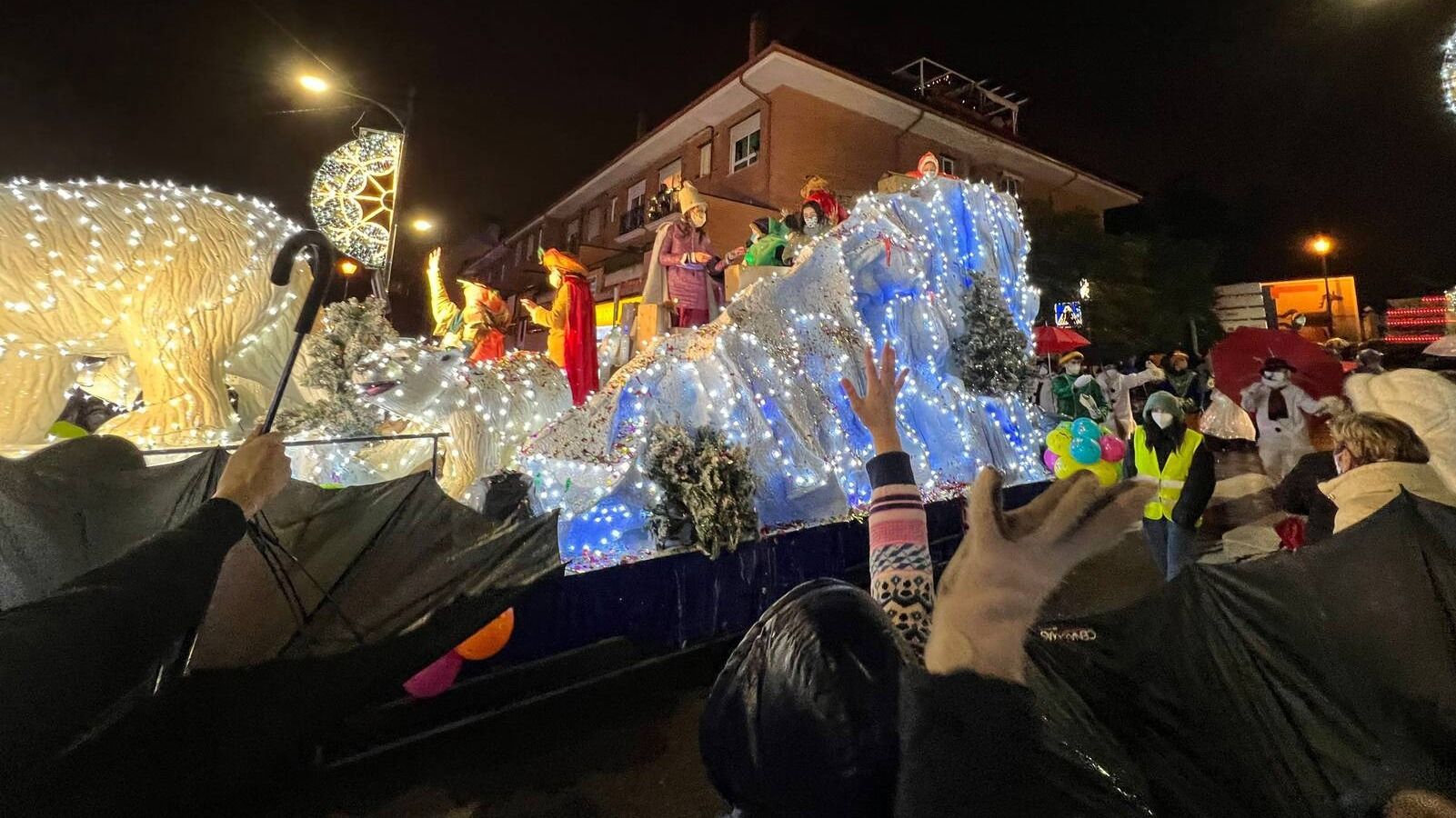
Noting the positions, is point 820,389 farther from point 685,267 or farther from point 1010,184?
point 1010,184

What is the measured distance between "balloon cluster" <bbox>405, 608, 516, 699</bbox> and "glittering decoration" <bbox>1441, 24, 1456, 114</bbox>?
8642mm

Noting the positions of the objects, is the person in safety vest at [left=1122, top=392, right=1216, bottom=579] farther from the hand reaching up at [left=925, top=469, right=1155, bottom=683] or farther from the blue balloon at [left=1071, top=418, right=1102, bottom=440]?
the hand reaching up at [left=925, top=469, right=1155, bottom=683]

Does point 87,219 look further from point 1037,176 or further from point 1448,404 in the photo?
point 1037,176

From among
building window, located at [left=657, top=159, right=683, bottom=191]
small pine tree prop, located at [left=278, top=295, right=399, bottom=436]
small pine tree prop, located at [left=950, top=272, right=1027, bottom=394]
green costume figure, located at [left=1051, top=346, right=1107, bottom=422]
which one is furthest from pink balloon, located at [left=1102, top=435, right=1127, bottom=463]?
building window, located at [left=657, top=159, right=683, bottom=191]

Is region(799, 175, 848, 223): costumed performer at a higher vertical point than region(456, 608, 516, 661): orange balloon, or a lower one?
higher

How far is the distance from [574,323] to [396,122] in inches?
109

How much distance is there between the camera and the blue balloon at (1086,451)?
5.95 meters

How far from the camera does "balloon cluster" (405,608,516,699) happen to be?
278 centimetres

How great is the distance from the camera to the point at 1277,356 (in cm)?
671

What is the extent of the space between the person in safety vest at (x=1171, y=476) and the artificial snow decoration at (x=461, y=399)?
4.38m

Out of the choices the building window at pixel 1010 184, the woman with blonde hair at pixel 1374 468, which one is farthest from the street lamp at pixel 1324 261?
the woman with blonde hair at pixel 1374 468

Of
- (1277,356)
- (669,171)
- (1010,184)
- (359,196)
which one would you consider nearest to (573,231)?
(669,171)

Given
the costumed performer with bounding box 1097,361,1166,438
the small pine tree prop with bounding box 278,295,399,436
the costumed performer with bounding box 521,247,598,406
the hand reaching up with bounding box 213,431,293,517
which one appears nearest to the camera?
the hand reaching up with bounding box 213,431,293,517

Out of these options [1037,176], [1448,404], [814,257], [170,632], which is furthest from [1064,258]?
[170,632]
